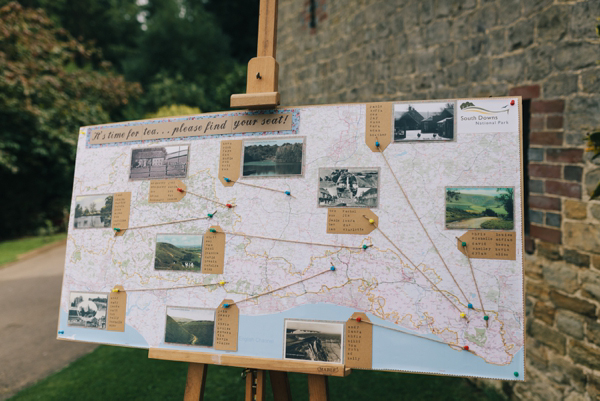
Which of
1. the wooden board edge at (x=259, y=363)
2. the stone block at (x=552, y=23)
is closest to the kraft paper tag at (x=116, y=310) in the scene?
the wooden board edge at (x=259, y=363)

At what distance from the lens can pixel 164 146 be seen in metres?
2.02

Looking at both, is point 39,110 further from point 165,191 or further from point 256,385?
point 256,385

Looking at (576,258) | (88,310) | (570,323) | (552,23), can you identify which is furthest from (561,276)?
(88,310)

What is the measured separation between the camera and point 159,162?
202 centimetres

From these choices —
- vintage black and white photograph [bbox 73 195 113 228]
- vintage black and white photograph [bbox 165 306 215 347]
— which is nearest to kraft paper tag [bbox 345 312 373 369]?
vintage black and white photograph [bbox 165 306 215 347]

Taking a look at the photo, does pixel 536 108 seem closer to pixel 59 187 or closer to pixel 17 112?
pixel 17 112

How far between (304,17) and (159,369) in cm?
514

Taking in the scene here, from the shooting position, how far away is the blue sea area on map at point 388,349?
1595 millimetres

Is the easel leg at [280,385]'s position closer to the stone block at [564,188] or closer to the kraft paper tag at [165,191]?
the kraft paper tag at [165,191]

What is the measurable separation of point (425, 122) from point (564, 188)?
5.33 feet

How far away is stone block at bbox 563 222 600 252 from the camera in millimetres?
2562

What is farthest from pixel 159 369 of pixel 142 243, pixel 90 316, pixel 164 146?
pixel 164 146

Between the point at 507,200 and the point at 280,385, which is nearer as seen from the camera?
the point at 507,200

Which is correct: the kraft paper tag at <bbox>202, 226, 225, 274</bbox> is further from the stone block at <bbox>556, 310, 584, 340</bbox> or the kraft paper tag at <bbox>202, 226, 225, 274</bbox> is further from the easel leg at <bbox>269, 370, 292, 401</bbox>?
the stone block at <bbox>556, 310, 584, 340</bbox>
